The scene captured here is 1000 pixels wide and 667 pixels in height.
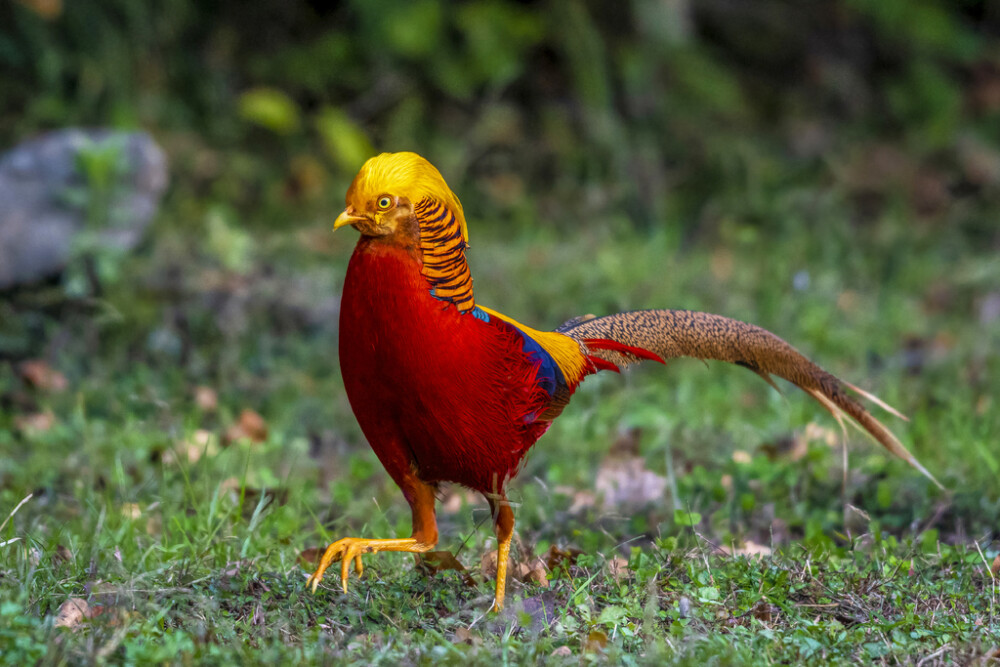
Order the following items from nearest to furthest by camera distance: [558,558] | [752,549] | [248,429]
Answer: [558,558] < [752,549] < [248,429]

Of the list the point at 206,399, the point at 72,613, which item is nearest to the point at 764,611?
the point at 72,613

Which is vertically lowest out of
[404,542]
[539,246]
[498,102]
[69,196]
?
[404,542]

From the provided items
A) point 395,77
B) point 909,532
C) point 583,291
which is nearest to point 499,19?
point 395,77

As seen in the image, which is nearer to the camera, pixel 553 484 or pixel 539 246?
pixel 553 484

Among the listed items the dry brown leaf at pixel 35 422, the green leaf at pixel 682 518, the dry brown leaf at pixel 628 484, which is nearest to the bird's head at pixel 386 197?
the green leaf at pixel 682 518

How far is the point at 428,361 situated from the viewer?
2.37m

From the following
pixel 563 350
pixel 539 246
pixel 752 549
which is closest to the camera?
pixel 563 350

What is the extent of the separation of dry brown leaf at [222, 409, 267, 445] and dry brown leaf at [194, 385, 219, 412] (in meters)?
0.14

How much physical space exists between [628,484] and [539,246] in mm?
2527

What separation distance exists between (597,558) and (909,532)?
1.11m

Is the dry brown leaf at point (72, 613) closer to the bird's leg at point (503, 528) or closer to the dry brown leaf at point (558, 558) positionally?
the bird's leg at point (503, 528)

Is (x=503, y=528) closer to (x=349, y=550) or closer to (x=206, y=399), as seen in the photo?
(x=349, y=550)

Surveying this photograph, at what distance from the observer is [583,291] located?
539 centimetres

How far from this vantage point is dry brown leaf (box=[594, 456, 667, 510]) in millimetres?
3654
